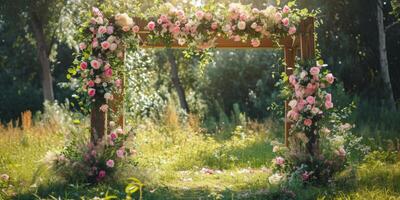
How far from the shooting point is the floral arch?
6.48 meters

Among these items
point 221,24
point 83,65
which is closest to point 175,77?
point 221,24

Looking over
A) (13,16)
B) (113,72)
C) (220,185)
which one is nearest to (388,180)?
(220,185)

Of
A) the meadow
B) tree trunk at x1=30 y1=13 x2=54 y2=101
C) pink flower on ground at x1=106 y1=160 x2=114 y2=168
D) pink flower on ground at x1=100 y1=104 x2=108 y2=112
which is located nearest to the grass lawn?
the meadow

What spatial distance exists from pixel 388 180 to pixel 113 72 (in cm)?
374

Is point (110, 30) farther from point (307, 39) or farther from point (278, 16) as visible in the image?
point (307, 39)

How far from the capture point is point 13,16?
639 inches

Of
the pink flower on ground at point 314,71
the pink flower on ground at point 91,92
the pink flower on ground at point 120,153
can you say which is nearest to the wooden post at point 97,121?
the pink flower on ground at point 91,92

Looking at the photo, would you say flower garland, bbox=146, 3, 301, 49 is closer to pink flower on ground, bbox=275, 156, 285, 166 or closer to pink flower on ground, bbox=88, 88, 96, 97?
pink flower on ground, bbox=88, 88, 96, 97

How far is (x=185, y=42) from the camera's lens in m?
7.02

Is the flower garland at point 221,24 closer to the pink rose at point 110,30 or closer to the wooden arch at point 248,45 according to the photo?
the wooden arch at point 248,45

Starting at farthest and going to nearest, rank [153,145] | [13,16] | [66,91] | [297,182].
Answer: [66,91], [13,16], [153,145], [297,182]

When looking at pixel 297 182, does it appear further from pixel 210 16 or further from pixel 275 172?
pixel 210 16

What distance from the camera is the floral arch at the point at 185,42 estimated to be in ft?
21.3

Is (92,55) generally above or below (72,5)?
below
